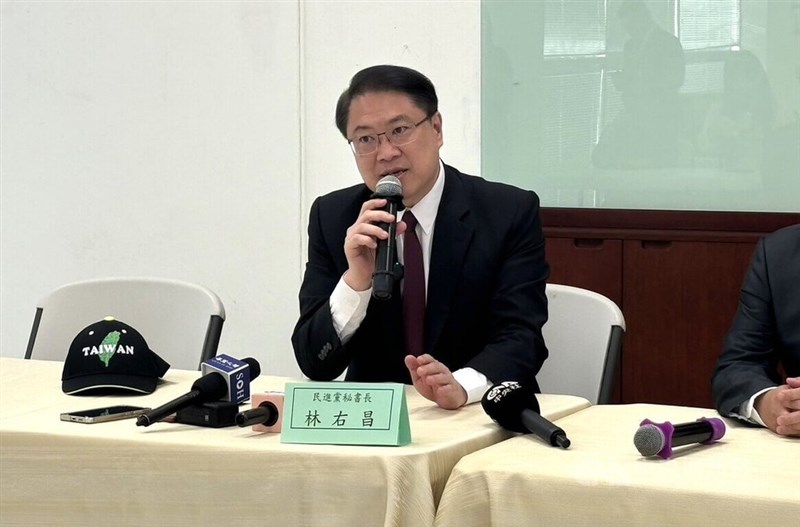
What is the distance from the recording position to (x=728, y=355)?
224 cm

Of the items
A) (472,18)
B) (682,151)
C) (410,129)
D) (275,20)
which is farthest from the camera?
(275,20)

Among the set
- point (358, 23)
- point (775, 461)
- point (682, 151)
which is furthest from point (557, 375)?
point (358, 23)

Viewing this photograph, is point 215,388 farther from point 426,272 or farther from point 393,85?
point 393,85

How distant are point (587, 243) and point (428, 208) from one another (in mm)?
1327

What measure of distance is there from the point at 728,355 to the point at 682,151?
1.45 m

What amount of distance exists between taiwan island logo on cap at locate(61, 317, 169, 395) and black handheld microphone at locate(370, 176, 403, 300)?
55 cm

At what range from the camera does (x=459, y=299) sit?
2430 millimetres

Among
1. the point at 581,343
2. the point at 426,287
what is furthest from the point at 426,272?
the point at 581,343

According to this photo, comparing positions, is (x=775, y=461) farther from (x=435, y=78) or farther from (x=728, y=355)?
(x=435, y=78)

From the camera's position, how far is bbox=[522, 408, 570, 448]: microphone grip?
1674 millimetres

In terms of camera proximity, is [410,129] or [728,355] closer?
[728,355]

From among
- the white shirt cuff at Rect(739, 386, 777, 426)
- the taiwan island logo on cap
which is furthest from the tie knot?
the white shirt cuff at Rect(739, 386, 777, 426)

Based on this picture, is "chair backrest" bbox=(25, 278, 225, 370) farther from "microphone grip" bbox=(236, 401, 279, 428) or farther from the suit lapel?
"microphone grip" bbox=(236, 401, 279, 428)

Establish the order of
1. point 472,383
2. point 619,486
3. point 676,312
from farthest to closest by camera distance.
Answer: point 676,312, point 472,383, point 619,486
